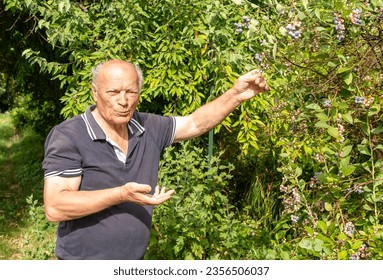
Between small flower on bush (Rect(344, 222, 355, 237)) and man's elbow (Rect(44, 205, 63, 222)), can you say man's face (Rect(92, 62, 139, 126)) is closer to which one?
man's elbow (Rect(44, 205, 63, 222))

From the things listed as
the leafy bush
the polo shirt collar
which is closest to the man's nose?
the polo shirt collar

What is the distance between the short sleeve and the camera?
2.58 metres

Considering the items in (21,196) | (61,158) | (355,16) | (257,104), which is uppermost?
(355,16)

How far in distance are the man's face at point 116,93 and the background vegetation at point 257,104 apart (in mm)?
661

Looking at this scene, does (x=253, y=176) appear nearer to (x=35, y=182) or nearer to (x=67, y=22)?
(x=67, y=22)

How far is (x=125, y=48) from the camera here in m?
4.97

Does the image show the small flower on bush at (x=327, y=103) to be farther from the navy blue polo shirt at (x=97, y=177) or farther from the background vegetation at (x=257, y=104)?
the navy blue polo shirt at (x=97, y=177)

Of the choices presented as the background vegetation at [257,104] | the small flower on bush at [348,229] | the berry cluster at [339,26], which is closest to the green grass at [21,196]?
the background vegetation at [257,104]

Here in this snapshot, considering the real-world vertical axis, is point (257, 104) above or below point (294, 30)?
below

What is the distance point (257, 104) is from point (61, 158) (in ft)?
9.34

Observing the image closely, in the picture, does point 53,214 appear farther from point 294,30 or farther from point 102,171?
point 294,30

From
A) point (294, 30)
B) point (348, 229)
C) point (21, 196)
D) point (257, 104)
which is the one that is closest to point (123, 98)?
point (294, 30)

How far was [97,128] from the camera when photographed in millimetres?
2738
